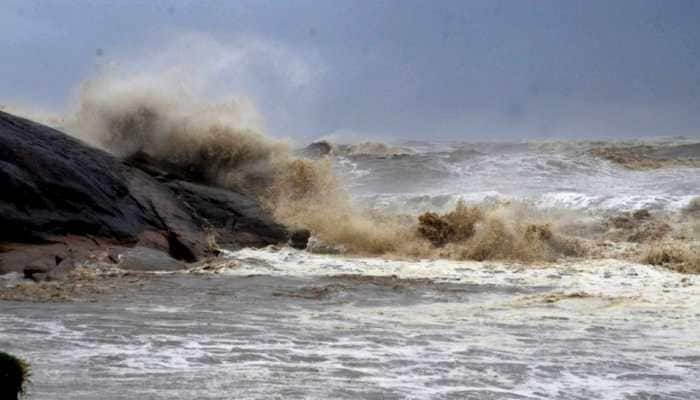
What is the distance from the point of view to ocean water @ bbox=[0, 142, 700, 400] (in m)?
4.45

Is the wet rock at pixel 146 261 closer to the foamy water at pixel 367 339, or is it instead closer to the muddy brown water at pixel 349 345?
the foamy water at pixel 367 339

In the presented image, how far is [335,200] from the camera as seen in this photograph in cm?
1425

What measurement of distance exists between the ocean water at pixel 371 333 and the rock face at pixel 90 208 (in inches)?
31.2

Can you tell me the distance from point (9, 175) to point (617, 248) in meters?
8.80

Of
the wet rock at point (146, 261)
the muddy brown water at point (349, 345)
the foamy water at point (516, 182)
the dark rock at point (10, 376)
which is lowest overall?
the muddy brown water at point (349, 345)

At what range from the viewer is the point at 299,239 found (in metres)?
12.1

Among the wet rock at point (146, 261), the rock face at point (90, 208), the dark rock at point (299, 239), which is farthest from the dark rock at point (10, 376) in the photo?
the dark rock at point (299, 239)

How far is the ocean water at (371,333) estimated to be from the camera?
4445mm

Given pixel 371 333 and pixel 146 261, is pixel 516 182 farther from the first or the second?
pixel 371 333

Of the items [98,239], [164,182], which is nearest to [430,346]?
[98,239]

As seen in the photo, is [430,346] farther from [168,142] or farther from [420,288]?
[168,142]

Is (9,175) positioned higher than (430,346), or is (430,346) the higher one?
(9,175)

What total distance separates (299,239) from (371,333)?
20.1 ft

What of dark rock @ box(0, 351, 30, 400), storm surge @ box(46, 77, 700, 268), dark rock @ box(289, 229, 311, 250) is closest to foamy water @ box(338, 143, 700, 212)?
storm surge @ box(46, 77, 700, 268)
